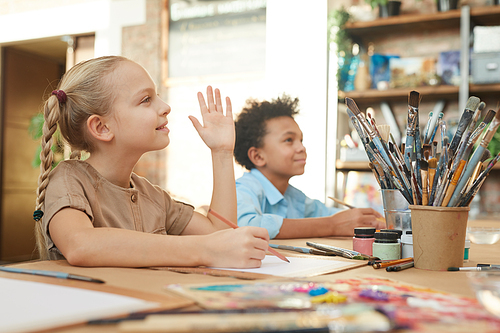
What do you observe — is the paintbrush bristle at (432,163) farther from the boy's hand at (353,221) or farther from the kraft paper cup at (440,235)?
the boy's hand at (353,221)

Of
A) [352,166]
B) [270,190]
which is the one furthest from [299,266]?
[352,166]

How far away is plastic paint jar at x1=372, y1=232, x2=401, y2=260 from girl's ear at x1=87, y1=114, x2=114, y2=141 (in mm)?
592

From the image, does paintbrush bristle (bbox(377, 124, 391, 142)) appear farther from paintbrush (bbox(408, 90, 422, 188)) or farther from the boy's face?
the boy's face

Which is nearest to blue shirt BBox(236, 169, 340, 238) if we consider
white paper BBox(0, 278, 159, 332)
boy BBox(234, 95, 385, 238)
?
boy BBox(234, 95, 385, 238)

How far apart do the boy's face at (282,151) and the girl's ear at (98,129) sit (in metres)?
0.84

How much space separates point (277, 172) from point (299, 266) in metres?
1.02

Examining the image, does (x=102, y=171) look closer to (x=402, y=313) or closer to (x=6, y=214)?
(x=402, y=313)

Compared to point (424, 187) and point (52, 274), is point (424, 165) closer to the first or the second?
point (424, 187)

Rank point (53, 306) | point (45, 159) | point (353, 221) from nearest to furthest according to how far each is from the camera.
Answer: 1. point (53, 306)
2. point (45, 159)
3. point (353, 221)

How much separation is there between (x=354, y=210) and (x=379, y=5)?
1859 millimetres

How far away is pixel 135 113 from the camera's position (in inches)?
40.4

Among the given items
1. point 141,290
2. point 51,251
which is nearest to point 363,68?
point 51,251

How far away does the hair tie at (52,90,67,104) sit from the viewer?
1.02 meters

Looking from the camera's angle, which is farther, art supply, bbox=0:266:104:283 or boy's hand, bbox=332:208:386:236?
boy's hand, bbox=332:208:386:236
